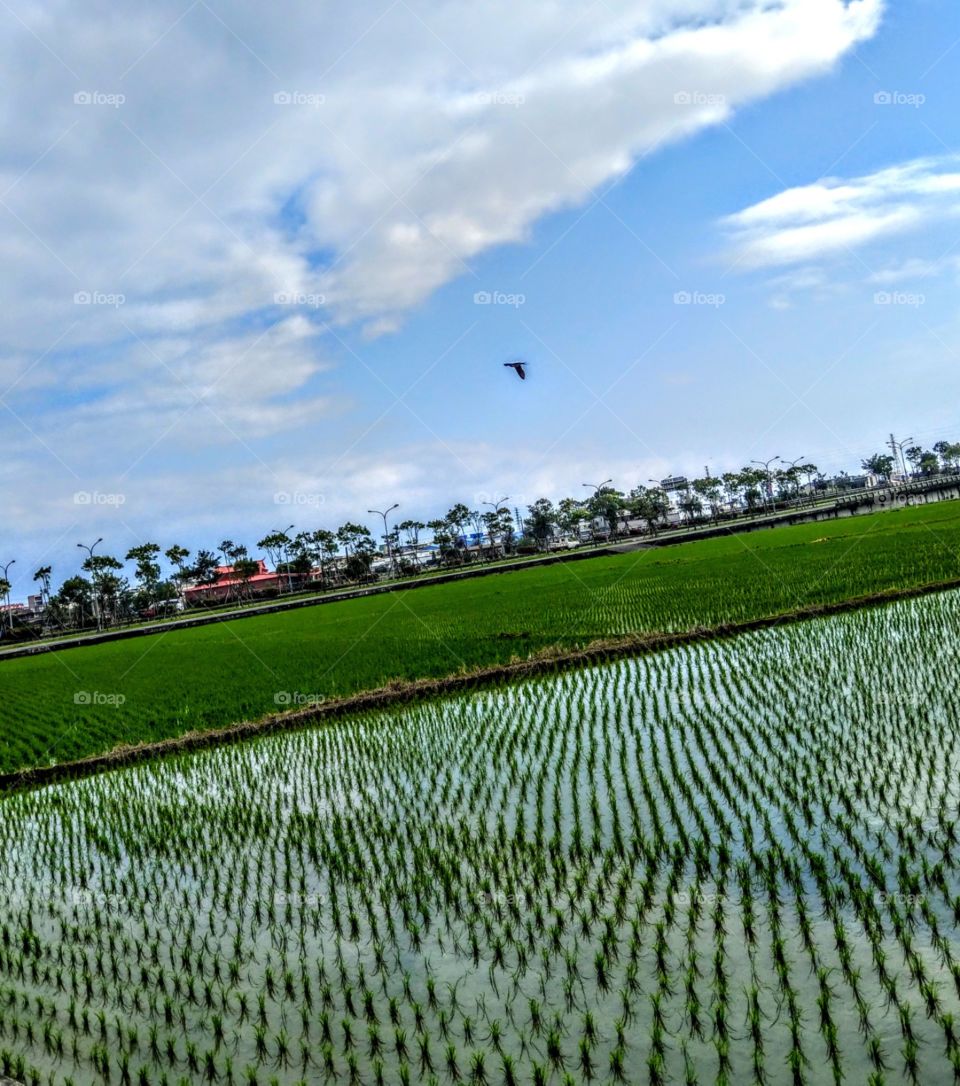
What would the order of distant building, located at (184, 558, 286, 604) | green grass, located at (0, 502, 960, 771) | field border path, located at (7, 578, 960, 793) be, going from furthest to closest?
distant building, located at (184, 558, 286, 604) → green grass, located at (0, 502, 960, 771) → field border path, located at (7, 578, 960, 793)

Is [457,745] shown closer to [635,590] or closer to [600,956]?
[600,956]

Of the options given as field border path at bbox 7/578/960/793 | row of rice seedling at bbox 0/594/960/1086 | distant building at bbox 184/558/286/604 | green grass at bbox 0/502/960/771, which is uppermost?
distant building at bbox 184/558/286/604

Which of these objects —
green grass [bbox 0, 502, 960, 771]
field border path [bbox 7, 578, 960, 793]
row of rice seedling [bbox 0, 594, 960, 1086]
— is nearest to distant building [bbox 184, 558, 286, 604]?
green grass [bbox 0, 502, 960, 771]

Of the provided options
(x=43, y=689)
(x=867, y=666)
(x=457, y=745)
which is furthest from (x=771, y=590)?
(x=43, y=689)

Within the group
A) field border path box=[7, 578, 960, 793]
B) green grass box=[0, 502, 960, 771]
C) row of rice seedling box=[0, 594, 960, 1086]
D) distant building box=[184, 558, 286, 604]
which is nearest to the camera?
row of rice seedling box=[0, 594, 960, 1086]

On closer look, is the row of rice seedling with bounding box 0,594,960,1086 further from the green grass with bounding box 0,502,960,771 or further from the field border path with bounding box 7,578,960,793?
the green grass with bounding box 0,502,960,771

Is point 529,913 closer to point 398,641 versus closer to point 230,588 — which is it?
point 398,641
